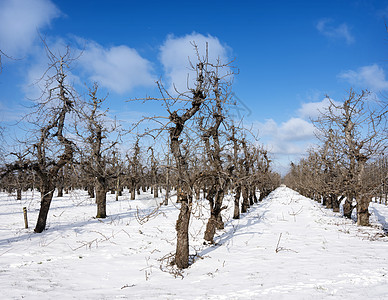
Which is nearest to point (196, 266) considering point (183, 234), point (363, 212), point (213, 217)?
point (183, 234)

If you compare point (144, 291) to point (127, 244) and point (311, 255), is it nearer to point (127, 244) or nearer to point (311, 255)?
point (127, 244)

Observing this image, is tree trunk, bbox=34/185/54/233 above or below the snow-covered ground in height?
above

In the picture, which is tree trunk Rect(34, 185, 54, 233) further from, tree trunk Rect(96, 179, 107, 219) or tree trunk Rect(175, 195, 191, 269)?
A: tree trunk Rect(175, 195, 191, 269)

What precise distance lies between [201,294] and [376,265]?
4.67 meters

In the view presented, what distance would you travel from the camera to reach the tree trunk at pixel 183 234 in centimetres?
627

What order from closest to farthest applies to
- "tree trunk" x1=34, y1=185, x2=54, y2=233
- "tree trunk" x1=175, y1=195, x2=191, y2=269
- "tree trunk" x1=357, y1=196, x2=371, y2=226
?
1. "tree trunk" x1=175, y1=195, x2=191, y2=269
2. "tree trunk" x1=34, y1=185, x2=54, y2=233
3. "tree trunk" x1=357, y1=196, x2=371, y2=226

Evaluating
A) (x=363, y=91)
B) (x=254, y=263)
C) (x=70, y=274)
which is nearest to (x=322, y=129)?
(x=363, y=91)

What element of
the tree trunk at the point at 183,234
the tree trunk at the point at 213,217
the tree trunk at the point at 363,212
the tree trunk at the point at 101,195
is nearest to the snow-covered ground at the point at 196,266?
the tree trunk at the point at 183,234

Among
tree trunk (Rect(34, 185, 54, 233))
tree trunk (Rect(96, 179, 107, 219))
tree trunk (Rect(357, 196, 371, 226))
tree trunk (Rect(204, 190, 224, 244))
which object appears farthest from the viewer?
tree trunk (Rect(96, 179, 107, 219))

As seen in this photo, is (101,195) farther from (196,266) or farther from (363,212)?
(363,212)

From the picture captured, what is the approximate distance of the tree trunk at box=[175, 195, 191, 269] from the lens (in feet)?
20.6

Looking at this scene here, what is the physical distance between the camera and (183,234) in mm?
6316

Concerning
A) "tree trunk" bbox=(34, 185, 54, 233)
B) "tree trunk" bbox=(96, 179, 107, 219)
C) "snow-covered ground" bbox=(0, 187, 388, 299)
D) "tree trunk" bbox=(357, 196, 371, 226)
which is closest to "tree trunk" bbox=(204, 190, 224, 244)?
"snow-covered ground" bbox=(0, 187, 388, 299)

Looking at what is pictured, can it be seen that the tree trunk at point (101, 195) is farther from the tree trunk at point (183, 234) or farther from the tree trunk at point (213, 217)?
the tree trunk at point (183, 234)
